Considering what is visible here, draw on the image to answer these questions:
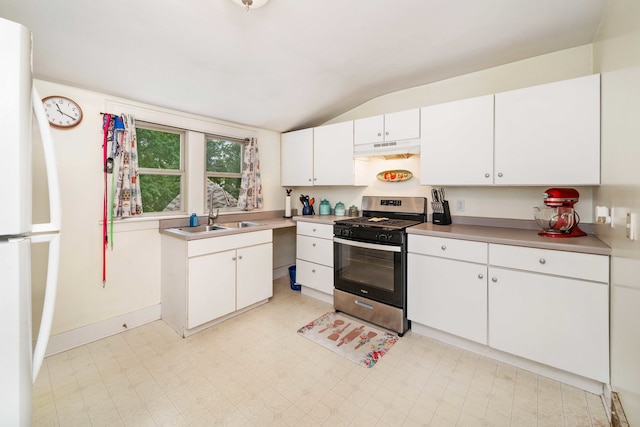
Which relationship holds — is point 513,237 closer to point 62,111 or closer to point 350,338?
point 350,338

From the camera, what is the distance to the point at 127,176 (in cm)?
246

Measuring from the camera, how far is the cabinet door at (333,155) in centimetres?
319

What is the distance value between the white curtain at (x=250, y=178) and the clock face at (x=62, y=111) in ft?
5.27

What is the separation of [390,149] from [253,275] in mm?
1930

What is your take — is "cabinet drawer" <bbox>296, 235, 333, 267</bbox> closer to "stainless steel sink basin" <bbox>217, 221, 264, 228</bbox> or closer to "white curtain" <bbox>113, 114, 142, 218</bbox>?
"stainless steel sink basin" <bbox>217, 221, 264, 228</bbox>

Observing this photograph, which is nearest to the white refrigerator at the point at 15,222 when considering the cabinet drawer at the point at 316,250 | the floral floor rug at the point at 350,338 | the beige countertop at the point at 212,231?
the beige countertop at the point at 212,231

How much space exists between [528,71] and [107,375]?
4.05 meters

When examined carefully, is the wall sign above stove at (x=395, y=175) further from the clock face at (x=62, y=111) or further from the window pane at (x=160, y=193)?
the clock face at (x=62, y=111)

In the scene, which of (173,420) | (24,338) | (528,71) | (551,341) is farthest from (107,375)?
(528,71)

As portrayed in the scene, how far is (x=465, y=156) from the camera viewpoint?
94.0 inches

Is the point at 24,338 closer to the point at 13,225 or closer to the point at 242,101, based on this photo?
the point at 13,225

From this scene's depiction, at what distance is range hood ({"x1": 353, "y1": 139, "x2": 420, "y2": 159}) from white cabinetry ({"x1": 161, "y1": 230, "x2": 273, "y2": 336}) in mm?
1405

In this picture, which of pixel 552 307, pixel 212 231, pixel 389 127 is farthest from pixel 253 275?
pixel 552 307

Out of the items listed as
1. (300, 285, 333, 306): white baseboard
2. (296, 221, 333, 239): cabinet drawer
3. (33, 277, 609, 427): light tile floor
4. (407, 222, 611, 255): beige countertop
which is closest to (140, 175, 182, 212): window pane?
(33, 277, 609, 427): light tile floor
